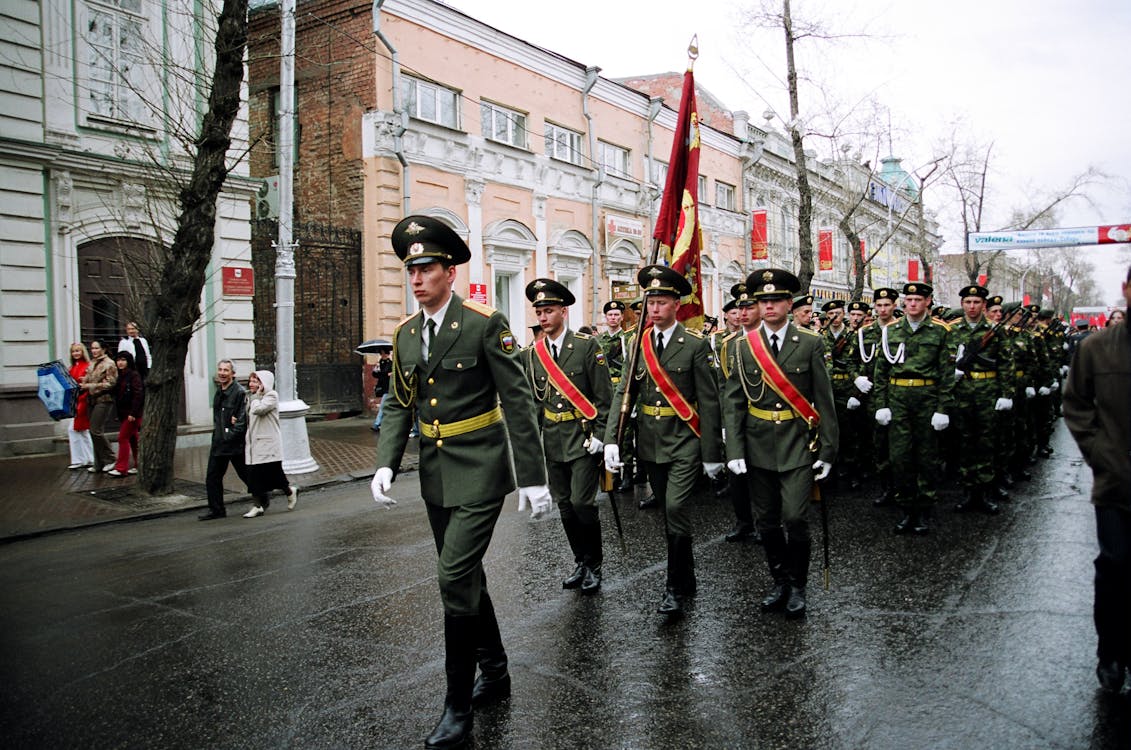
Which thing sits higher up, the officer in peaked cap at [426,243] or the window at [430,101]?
the window at [430,101]

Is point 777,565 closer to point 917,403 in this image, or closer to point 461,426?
point 461,426

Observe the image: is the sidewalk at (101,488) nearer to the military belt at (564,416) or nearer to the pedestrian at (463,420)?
the military belt at (564,416)

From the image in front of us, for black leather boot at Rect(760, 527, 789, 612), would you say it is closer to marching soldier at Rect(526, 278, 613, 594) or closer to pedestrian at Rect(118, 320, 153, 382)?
marching soldier at Rect(526, 278, 613, 594)

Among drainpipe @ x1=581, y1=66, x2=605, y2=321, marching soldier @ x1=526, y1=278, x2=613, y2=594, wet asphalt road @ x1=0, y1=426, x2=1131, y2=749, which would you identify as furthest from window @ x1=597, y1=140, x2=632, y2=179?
marching soldier @ x1=526, y1=278, x2=613, y2=594

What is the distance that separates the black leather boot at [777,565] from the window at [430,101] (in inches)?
620

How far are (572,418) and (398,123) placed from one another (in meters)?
14.4

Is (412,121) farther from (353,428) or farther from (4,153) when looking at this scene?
(4,153)

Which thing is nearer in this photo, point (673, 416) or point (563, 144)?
point (673, 416)

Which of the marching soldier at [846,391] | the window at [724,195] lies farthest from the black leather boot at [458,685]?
the window at [724,195]

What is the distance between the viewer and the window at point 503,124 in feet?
69.9

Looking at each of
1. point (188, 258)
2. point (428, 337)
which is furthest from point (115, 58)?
point (428, 337)

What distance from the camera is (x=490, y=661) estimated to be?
407cm

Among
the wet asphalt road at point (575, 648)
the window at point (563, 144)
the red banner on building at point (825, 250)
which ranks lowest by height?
the wet asphalt road at point (575, 648)

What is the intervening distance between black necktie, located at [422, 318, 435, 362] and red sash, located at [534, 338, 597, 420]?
212 centimetres
